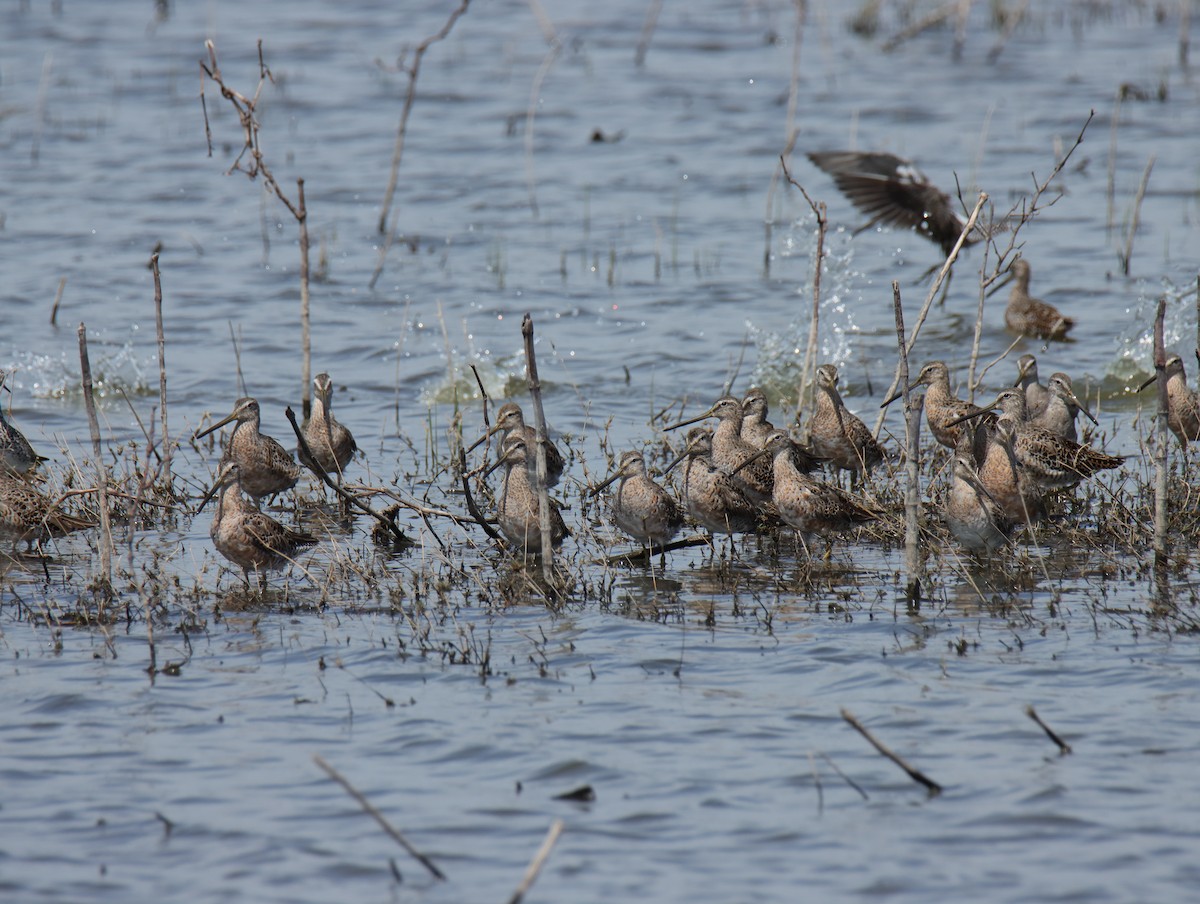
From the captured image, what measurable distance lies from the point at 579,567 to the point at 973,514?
1.88 meters

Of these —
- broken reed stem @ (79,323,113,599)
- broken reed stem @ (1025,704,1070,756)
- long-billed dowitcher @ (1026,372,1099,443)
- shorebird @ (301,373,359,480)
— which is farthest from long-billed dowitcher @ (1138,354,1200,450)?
broken reed stem @ (79,323,113,599)

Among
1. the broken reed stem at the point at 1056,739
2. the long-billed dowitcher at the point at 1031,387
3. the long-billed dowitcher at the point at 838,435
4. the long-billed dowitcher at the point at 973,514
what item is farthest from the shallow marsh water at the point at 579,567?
the long-billed dowitcher at the point at 838,435

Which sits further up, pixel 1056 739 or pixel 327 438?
pixel 327 438

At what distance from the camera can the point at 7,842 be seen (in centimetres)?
480

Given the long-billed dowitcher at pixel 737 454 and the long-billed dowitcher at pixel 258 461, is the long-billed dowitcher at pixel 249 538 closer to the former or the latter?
the long-billed dowitcher at pixel 258 461

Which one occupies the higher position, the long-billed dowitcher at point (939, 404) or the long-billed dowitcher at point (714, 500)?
the long-billed dowitcher at point (939, 404)

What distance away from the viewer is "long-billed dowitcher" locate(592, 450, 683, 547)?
25.3ft

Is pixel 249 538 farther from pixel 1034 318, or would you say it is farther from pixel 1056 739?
Answer: pixel 1034 318

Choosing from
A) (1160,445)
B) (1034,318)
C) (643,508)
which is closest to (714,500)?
(643,508)

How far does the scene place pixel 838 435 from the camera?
29.3 feet

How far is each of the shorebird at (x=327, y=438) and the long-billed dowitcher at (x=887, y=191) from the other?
4.66m

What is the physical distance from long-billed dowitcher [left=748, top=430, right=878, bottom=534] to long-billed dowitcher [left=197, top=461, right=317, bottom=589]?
2340mm

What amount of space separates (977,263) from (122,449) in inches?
345

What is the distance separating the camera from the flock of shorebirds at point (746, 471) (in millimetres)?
7480
